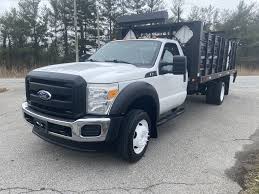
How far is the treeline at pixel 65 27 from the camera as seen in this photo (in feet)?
135

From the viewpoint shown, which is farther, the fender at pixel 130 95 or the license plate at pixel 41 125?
the license plate at pixel 41 125

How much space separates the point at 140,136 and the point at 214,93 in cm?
499

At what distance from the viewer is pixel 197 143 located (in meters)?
5.35

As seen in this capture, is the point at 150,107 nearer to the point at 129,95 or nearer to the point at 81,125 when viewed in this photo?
the point at 129,95

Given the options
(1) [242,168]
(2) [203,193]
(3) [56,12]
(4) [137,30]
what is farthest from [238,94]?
(3) [56,12]

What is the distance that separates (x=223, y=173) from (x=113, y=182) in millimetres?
1596

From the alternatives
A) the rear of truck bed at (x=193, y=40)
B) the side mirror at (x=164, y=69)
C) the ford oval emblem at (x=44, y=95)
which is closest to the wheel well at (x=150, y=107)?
the side mirror at (x=164, y=69)

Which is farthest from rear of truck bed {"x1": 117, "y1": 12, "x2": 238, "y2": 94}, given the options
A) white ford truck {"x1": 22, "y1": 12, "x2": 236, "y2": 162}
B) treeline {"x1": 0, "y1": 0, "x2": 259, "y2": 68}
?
treeline {"x1": 0, "y1": 0, "x2": 259, "y2": 68}

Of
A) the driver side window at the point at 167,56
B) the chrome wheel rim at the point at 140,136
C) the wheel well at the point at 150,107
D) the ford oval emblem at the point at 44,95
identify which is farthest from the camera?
the driver side window at the point at 167,56

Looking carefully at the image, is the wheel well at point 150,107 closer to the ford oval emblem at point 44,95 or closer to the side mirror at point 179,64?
the side mirror at point 179,64

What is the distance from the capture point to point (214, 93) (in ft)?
28.7

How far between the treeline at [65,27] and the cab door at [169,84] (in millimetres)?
36305

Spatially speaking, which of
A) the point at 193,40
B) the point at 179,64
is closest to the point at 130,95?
the point at 179,64

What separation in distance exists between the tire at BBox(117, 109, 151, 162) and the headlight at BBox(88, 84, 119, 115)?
1.41 ft
